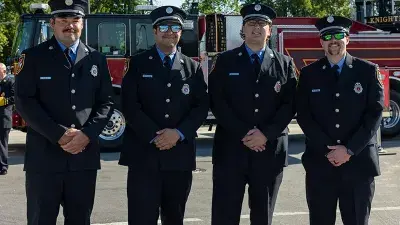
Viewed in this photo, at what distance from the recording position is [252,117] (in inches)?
183

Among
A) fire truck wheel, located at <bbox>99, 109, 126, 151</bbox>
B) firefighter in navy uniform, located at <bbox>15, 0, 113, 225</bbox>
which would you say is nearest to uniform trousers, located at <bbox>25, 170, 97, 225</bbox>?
firefighter in navy uniform, located at <bbox>15, 0, 113, 225</bbox>

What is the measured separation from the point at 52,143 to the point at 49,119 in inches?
7.2

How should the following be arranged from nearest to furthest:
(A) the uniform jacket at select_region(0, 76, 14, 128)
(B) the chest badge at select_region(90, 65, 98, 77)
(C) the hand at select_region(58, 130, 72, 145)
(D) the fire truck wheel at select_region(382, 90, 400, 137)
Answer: (C) the hand at select_region(58, 130, 72, 145) → (B) the chest badge at select_region(90, 65, 98, 77) → (A) the uniform jacket at select_region(0, 76, 14, 128) → (D) the fire truck wheel at select_region(382, 90, 400, 137)

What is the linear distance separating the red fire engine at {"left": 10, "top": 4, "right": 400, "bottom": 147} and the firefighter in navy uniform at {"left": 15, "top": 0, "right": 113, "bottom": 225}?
6435 millimetres

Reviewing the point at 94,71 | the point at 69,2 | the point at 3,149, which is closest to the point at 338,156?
the point at 94,71

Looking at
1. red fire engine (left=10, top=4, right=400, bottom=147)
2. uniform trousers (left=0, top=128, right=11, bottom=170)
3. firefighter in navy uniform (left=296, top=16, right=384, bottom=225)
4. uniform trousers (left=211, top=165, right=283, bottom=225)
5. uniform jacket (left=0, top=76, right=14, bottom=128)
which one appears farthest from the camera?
red fire engine (left=10, top=4, right=400, bottom=147)

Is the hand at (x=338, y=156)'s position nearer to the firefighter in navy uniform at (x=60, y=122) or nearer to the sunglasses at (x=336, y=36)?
the sunglasses at (x=336, y=36)

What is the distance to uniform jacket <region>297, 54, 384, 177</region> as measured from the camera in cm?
457

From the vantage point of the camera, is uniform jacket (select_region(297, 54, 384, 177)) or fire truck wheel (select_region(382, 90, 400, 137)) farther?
fire truck wheel (select_region(382, 90, 400, 137))

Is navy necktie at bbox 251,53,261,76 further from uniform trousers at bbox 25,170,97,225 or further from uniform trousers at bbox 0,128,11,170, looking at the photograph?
uniform trousers at bbox 0,128,11,170

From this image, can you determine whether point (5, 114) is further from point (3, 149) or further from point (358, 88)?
point (358, 88)

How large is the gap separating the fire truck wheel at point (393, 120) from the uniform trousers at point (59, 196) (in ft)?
32.0

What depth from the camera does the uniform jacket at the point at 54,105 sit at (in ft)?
13.9

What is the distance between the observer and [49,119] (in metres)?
4.20
